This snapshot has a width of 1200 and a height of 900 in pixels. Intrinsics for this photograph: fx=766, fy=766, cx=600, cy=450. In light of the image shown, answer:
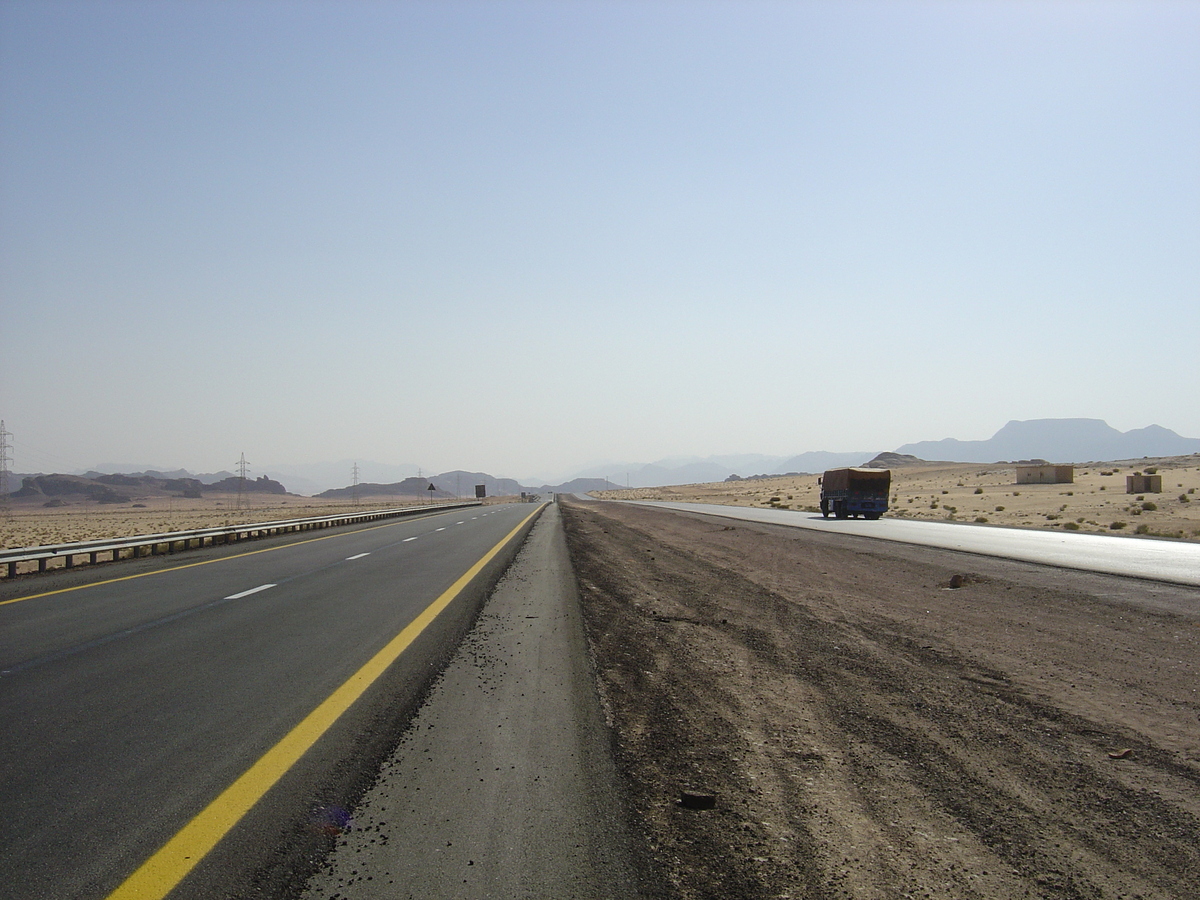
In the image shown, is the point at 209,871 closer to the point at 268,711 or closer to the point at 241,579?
the point at 268,711

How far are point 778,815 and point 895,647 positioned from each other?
184 inches

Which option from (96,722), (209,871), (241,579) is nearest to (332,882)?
(209,871)

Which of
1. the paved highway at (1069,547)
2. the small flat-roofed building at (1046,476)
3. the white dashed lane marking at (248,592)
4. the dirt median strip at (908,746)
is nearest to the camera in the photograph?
the dirt median strip at (908,746)

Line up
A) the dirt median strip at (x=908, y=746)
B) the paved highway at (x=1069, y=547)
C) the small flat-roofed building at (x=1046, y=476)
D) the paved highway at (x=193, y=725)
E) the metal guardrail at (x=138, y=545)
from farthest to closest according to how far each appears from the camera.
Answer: the small flat-roofed building at (x=1046, y=476) → the metal guardrail at (x=138, y=545) → the paved highway at (x=1069, y=547) → the paved highway at (x=193, y=725) → the dirt median strip at (x=908, y=746)

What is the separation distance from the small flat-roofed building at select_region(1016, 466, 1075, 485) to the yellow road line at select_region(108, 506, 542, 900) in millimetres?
72693

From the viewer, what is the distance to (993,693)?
239 inches

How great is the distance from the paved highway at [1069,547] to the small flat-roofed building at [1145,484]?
90.0 feet

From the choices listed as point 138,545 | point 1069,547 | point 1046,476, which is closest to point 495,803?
point 138,545

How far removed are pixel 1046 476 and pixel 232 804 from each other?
76.0 meters

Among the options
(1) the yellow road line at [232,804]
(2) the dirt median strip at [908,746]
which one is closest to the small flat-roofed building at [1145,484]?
(2) the dirt median strip at [908,746]

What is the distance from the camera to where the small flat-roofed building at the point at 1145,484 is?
47.1 meters

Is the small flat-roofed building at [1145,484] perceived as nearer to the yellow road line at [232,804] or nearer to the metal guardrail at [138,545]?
the metal guardrail at [138,545]

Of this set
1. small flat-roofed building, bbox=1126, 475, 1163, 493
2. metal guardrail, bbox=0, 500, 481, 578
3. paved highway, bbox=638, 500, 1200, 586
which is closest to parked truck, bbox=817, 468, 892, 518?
paved highway, bbox=638, 500, 1200, 586

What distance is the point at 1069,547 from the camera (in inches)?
765
